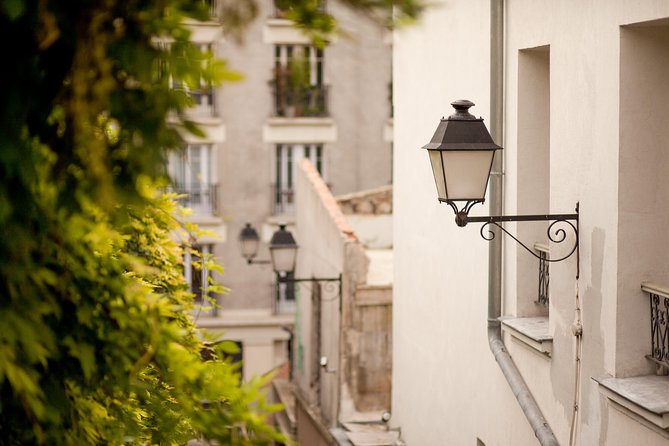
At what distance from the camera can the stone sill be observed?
6.30 metres

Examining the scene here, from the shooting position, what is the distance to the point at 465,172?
7.41m

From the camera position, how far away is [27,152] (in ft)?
10.5

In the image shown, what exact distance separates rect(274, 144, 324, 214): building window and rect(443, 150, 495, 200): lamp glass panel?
942 inches

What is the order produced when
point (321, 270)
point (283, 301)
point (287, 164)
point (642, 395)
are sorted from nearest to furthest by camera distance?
point (642, 395), point (321, 270), point (283, 301), point (287, 164)

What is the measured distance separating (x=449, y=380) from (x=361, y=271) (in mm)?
5184

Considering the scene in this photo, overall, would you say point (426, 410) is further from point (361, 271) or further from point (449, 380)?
point (361, 271)

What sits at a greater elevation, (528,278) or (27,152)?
(27,152)

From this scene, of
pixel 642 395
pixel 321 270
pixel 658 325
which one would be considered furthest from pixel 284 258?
pixel 642 395

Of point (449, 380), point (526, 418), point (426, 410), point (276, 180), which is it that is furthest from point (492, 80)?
point (276, 180)

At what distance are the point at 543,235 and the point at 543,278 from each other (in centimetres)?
31

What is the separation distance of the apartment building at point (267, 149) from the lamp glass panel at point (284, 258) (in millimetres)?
13430

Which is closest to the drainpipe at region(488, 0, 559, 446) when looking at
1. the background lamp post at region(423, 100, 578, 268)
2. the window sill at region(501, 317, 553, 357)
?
the window sill at region(501, 317, 553, 357)

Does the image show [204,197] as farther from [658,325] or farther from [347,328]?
[658,325]

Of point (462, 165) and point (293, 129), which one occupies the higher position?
point (293, 129)
